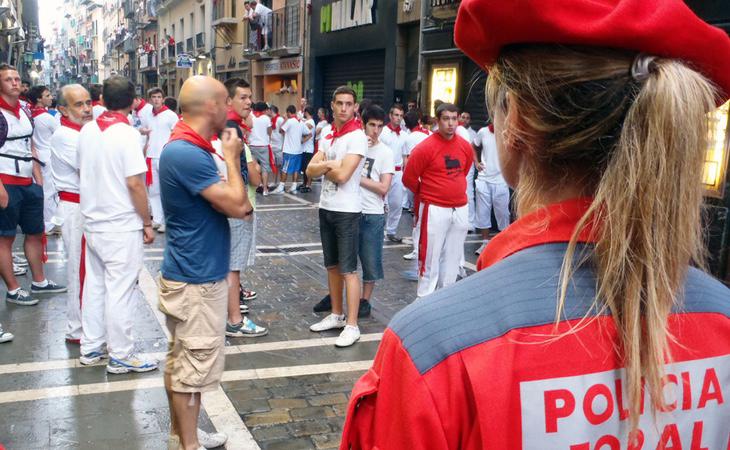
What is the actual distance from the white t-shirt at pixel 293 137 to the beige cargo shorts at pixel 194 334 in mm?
11879

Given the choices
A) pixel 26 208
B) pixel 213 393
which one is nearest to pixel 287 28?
pixel 26 208

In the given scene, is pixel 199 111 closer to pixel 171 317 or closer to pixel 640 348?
pixel 171 317

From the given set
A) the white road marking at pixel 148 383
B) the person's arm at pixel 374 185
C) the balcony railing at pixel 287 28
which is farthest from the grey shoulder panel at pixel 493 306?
the balcony railing at pixel 287 28

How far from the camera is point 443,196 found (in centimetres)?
604

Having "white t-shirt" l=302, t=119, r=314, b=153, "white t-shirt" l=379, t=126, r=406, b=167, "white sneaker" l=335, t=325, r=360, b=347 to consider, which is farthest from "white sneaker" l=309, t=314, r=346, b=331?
"white t-shirt" l=302, t=119, r=314, b=153

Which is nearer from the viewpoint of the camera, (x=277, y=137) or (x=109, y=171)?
(x=109, y=171)

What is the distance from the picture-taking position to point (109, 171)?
14.6 feet

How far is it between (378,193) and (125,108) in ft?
7.56

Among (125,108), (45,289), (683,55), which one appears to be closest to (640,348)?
(683,55)

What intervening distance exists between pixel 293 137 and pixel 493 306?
48.3ft

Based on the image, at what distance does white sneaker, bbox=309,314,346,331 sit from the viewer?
5.62 metres

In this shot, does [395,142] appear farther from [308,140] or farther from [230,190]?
[230,190]

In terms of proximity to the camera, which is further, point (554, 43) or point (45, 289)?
point (45, 289)

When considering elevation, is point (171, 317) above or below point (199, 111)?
below
